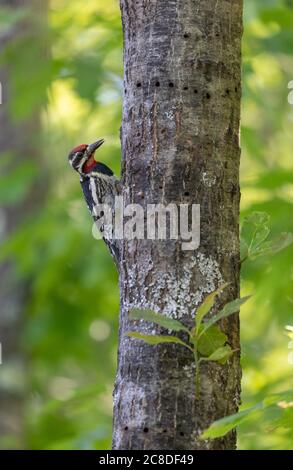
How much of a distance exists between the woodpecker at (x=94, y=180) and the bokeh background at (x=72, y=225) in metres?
0.78

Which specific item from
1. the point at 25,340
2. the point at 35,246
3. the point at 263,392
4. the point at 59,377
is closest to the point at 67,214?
the point at 35,246

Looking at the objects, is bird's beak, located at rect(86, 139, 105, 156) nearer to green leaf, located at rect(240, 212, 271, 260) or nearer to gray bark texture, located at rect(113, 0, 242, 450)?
gray bark texture, located at rect(113, 0, 242, 450)

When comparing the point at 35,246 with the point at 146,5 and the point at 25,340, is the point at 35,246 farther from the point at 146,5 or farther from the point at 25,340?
the point at 146,5

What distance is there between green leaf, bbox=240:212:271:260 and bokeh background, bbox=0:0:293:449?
2.10 meters

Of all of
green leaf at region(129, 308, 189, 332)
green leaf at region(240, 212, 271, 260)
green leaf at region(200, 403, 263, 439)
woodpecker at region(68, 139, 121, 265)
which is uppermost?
woodpecker at region(68, 139, 121, 265)

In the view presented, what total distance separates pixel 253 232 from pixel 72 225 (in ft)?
14.9

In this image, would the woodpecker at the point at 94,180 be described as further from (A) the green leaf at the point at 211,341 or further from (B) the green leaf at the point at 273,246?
(A) the green leaf at the point at 211,341

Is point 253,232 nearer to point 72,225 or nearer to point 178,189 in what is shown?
point 178,189

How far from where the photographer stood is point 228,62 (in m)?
2.56

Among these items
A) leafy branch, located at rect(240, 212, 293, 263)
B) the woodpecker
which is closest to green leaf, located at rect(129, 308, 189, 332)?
leafy branch, located at rect(240, 212, 293, 263)

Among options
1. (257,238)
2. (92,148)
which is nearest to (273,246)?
(257,238)

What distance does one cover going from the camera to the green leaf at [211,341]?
223 centimetres

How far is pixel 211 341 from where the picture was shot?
2240mm

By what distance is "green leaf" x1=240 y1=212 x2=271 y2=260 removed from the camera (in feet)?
8.13
